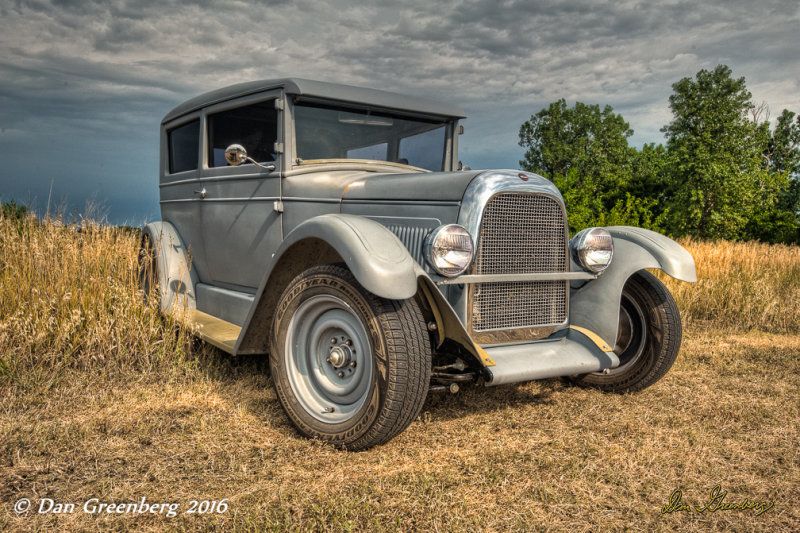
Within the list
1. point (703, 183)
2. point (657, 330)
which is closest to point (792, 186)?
point (703, 183)

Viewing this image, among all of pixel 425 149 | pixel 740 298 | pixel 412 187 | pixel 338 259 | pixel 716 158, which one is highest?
pixel 716 158

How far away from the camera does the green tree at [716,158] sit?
65.4 feet

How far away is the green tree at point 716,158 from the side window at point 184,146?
→ 761 inches

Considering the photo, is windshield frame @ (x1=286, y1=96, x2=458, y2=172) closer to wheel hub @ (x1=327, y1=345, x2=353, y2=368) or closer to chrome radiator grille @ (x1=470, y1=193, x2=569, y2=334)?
chrome radiator grille @ (x1=470, y1=193, x2=569, y2=334)

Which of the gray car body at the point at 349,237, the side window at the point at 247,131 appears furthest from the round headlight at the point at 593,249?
the side window at the point at 247,131

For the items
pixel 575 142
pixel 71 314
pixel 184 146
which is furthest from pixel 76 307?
pixel 575 142

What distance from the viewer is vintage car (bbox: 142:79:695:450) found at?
262 centimetres

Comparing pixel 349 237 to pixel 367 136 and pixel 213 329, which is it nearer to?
pixel 367 136

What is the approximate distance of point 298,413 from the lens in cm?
287

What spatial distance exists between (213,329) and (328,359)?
1.46 meters

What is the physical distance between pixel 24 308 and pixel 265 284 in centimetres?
205

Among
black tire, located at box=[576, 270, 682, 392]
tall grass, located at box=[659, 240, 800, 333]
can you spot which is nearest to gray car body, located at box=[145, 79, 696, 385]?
black tire, located at box=[576, 270, 682, 392]

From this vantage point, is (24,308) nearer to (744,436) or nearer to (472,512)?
(472,512)

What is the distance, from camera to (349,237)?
2.62 meters
